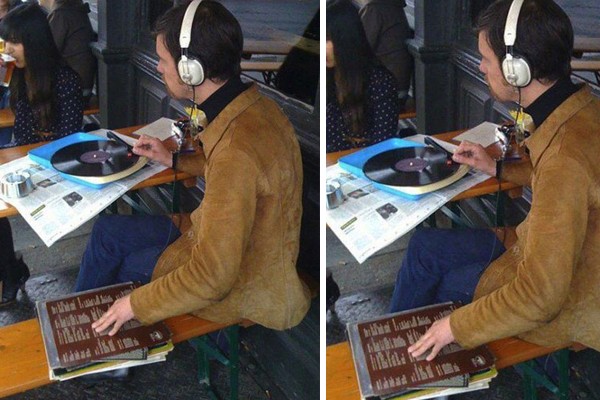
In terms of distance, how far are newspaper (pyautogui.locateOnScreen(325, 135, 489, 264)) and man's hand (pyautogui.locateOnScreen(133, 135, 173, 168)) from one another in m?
0.42

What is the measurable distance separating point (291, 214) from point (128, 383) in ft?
2.34

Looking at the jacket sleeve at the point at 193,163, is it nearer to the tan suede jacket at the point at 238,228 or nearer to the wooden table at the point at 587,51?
the tan suede jacket at the point at 238,228

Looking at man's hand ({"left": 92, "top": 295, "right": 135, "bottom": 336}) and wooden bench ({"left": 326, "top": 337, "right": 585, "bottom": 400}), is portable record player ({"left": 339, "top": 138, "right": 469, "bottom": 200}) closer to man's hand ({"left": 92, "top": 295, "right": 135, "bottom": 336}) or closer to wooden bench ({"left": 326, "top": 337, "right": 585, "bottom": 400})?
wooden bench ({"left": 326, "top": 337, "right": 585, "bottom": 400})

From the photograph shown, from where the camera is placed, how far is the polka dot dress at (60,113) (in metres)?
1.97

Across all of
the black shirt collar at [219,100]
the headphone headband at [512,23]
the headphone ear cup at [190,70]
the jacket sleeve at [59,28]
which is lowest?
the black shirt collar at [219,100]

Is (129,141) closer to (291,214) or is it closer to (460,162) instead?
(291,214)

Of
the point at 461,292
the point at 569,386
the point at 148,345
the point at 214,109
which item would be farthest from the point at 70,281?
the point at 569,386

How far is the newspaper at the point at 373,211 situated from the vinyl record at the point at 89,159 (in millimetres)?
545

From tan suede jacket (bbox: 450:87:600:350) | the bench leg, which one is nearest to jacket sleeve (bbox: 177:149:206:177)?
the bench leg

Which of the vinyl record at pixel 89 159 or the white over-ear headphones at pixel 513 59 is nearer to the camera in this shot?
the white over-ear headphones at pixel 513 59

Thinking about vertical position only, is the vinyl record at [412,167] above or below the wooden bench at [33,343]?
above

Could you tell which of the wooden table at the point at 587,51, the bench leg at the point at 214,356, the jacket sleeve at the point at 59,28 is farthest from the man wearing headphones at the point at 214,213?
the wooden table at the point at 587,51

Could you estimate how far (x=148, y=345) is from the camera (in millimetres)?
2217

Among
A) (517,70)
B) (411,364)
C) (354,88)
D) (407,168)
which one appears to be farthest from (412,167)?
(411,364)
